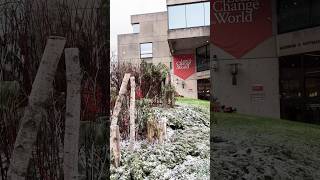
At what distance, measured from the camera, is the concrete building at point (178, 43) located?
10.8 feet

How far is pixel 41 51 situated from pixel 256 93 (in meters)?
1.75

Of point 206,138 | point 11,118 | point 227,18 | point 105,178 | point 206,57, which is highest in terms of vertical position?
point 227,18

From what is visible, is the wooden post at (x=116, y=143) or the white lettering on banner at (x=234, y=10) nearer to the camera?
the white lettering on banner at (x=234, y=10)

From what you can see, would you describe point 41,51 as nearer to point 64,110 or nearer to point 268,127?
point 64,110

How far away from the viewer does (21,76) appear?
2902 millimetres

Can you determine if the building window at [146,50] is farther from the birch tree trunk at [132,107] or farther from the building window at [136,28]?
the birch tree trunk at [132,107]

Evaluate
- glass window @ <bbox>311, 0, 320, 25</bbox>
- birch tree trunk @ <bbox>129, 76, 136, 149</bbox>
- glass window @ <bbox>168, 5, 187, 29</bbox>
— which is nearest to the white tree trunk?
birch tree trunk @ <bbox>129, 76, 136, 149</bbox>

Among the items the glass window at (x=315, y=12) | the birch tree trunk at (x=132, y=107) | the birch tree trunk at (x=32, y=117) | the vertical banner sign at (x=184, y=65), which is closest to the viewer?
the birch tree trunk at (x=32, y=117)

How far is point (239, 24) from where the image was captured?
3.21m

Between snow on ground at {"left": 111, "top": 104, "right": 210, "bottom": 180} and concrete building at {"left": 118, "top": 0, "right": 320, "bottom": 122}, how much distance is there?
373mm

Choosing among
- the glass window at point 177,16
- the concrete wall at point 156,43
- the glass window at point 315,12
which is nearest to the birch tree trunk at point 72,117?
the concrete wall at point 156,43

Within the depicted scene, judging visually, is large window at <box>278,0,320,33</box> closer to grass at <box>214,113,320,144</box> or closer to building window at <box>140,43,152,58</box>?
grass at <box>214,113,320,144</box>

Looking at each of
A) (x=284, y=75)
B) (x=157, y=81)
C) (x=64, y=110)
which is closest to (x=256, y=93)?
(x=284, y=75)

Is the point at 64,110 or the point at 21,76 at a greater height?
the point at 21,76
